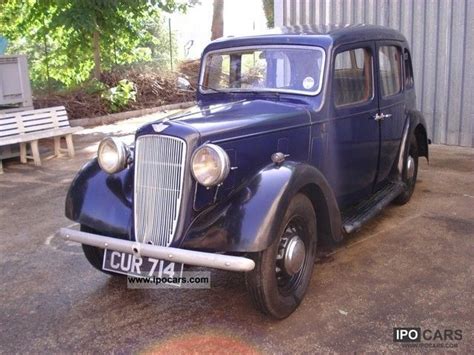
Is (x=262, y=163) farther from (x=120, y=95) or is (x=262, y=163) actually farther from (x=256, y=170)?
(x=120, y=95)

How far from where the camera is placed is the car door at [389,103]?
4.94 m

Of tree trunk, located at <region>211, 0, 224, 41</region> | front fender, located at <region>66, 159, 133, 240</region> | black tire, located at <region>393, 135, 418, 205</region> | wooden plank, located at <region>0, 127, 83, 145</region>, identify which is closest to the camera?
front fender, located at <region>66, 159, 133, 240</region>

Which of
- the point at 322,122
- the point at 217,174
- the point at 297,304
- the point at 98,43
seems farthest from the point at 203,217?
the point at 98,43

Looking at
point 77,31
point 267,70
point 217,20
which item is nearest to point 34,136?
point 77,31

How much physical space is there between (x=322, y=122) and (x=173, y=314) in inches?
70.5

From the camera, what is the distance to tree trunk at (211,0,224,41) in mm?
18000

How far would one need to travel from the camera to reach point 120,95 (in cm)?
1322

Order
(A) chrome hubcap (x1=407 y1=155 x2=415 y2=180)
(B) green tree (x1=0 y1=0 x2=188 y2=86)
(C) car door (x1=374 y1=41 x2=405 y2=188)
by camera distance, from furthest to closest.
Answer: (B) green tree (x1=0 y1=0 x2=188 y2=86) → (A) chrome hubcap (x1=407 y1=155 x2=415 y2=180) → (C) car door (x1=374 y1=41 x2=405 y2=188)

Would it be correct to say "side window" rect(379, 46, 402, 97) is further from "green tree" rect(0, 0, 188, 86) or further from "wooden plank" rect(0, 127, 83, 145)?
"green tree" rect(0, 0, 188, 86)

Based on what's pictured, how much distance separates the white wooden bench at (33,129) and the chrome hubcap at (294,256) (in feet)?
18.9

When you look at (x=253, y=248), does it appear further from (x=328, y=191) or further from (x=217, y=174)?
(x=328, y=191)

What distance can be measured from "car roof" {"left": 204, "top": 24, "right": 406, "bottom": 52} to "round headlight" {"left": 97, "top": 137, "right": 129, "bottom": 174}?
158 centimetres

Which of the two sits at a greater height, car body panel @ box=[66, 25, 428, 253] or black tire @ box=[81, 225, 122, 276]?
car body panel @ box=[66, 25, 428, 253]

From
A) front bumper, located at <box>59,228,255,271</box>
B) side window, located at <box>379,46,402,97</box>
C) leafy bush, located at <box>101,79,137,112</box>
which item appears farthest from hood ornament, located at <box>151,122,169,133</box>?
leafy bush, located at <box>101,79,137,112</box>
